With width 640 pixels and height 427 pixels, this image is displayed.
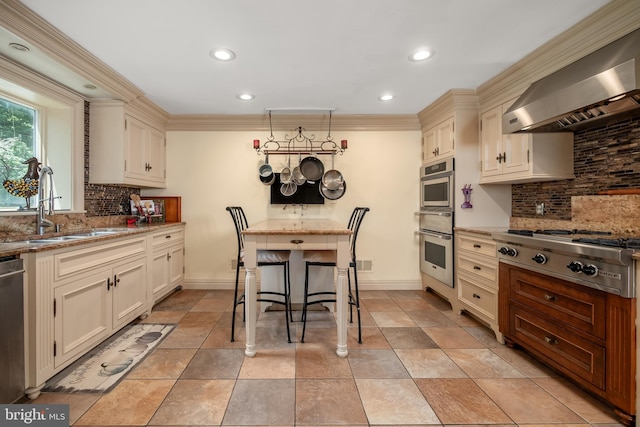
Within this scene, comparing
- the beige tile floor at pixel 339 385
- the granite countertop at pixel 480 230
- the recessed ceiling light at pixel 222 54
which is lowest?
the beige tile floor at pixel 339 385

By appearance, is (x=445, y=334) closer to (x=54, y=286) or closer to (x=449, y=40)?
(x=449, y=40)

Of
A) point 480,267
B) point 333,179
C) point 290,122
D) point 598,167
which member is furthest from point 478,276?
point 290,122

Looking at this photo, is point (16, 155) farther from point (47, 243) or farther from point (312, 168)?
point (312, 168)

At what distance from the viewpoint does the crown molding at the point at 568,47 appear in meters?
1.65

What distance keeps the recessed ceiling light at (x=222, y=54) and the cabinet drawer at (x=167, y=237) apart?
190cm

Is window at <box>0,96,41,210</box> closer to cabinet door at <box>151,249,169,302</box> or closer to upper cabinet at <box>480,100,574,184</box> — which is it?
cabinet door at <box>151,249,169,302</box>

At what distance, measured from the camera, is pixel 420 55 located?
2205 mm

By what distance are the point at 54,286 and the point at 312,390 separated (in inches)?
67.3

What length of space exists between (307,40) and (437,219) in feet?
7.59

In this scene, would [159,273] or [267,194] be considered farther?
[267,194]

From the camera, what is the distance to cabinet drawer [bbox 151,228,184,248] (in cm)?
294

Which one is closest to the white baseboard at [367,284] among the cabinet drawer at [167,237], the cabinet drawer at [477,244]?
the cabinet drawer at [167,237]

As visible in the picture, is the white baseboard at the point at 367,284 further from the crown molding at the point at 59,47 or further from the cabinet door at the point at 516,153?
the crown molding at the point at 59,47

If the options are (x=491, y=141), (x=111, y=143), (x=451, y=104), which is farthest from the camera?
(x=451, y=104)
